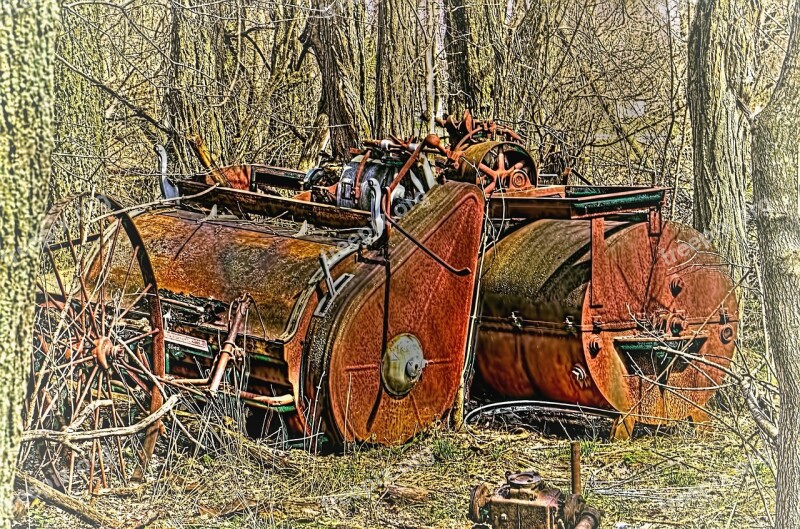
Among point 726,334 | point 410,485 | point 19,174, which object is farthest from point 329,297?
point 726,334

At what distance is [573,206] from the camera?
6164mm

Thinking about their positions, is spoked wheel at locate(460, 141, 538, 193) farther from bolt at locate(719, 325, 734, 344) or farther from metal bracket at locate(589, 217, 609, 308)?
bolt at locate(719, 325, 734, 344)

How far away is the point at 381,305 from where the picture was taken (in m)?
5.43

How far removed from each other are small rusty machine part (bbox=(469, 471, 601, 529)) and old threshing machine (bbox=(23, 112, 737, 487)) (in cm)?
108

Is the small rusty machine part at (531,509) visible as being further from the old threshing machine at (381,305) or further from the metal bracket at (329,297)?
the metal bracket at (329,297)

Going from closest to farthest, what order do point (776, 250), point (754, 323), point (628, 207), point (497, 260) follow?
point (776, 250), point (628, 207), point (497, 260), point (754, 323)

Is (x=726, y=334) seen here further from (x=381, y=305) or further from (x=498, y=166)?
(x=381, y=305)

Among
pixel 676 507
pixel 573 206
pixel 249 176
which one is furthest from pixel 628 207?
pixel 249 176

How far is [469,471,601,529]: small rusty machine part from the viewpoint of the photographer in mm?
4273

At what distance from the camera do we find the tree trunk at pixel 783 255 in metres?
4.04

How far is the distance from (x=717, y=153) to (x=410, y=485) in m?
3.77

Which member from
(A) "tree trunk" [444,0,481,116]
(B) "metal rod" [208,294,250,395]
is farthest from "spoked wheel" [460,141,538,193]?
(A) "tree trunk" [444,0,481,116]

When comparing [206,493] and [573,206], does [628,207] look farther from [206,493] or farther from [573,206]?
[206,493]

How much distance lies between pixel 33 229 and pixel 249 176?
429 centimetres
